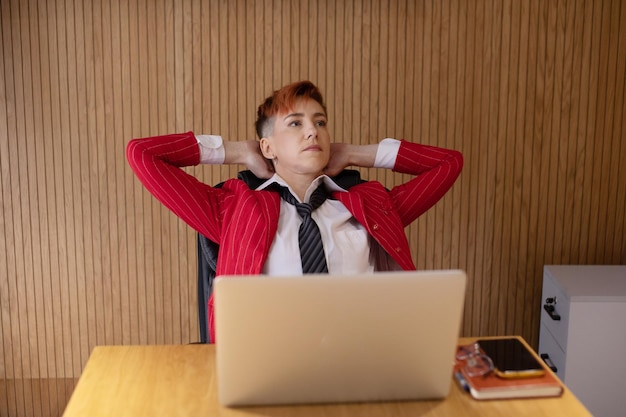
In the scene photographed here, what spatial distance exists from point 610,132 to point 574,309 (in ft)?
3.47

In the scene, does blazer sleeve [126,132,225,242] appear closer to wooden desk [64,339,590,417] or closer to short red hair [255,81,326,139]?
short red hair [255,81,326,139]

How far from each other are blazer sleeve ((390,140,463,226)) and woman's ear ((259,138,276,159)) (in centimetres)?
45

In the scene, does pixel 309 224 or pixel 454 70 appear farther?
pixel 454 70

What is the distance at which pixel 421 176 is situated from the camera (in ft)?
8.41

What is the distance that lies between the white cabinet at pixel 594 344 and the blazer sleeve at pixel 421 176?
907 millimetres

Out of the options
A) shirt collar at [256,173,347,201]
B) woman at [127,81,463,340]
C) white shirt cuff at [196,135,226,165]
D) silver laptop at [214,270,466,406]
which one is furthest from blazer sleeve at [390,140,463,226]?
silver laptop at [214,270,466,406]

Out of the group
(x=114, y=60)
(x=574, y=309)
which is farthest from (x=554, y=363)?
(x=114, y=60)

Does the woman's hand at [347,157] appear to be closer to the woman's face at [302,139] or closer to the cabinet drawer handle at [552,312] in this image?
the woman's face at [302,139]

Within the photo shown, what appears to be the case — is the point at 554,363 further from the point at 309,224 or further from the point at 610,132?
the point at 309,224

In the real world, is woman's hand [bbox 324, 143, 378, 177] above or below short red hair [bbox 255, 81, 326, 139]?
below

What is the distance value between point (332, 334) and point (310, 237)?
88 centimetres

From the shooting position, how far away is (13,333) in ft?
11.7

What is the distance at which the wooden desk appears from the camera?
4.80 feet

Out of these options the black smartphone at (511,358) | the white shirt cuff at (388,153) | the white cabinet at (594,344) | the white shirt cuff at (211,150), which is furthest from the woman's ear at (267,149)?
the white cabinet at (594,344)
